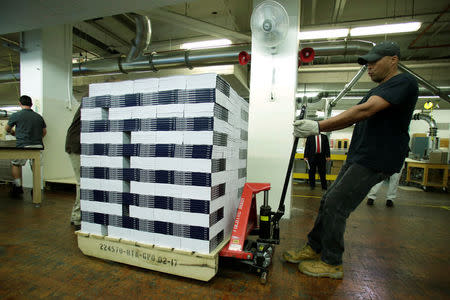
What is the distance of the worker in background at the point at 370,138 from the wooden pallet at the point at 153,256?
3.05 feet

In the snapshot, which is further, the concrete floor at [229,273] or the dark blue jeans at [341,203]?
the dark blue jeans at [341,203]

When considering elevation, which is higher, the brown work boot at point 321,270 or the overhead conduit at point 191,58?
the overhead conduit at point 191,58

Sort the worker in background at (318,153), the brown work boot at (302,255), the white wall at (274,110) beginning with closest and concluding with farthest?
1. the brown work boot at (302,255)
2. the white wall at (274,110)
3. the worker in background at (318,153)

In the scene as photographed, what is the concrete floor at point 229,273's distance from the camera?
177 centimetres

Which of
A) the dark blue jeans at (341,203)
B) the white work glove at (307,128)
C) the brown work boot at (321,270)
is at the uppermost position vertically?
the white work glove at (307,128)

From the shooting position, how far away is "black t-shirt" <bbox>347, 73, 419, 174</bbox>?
1.73m

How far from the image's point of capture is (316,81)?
902cm

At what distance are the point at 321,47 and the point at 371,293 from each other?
17.3ft

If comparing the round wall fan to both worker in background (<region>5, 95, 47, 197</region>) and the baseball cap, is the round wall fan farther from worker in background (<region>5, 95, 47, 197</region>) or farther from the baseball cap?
worker in background (<region>5, 95, 47, 197</region>)

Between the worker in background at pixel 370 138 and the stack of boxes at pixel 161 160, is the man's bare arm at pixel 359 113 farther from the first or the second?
the stack of boxes at pixel 161 160

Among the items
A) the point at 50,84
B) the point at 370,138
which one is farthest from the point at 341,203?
the point at 50,84

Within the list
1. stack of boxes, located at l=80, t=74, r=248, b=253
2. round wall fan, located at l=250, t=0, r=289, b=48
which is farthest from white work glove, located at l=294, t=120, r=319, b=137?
round wall fan, located at l=250, t=0, r=289, b=48

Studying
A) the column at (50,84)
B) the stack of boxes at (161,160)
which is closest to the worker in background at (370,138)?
the stack of boxes at (161,160)

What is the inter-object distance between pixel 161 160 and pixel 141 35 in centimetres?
461
